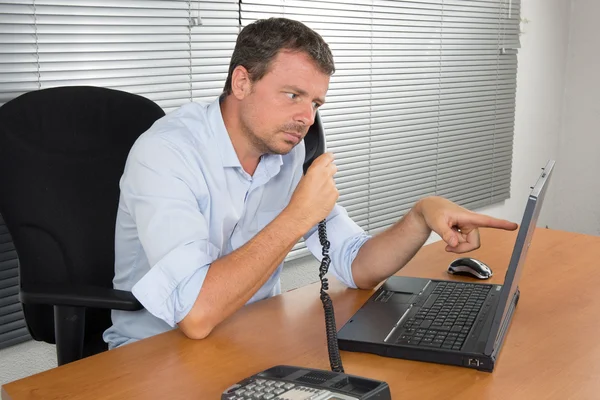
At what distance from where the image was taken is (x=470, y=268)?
1672 millimetres

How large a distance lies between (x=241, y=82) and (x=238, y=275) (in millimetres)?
522

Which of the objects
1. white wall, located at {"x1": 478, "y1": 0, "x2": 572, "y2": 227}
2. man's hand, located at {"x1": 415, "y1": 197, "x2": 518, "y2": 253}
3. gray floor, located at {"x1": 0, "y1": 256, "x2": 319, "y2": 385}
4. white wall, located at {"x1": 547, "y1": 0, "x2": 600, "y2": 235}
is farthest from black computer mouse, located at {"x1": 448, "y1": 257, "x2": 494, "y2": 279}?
white wall, located at {"x1": 547, "y1": 0, "x2": 600, "y2": 235}

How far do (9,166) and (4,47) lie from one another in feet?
2.40

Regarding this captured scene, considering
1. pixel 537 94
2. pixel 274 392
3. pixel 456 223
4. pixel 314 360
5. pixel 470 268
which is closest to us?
pixel 274 392

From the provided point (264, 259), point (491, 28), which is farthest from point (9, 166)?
point (491, 28)

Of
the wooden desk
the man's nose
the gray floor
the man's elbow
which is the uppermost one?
the man's nose

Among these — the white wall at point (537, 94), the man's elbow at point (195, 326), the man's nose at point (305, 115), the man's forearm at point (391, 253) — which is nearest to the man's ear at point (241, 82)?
the man's nose at point (305, 115)

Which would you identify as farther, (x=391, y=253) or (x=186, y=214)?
(x=391, y=253)

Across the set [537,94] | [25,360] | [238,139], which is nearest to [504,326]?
[238,139]

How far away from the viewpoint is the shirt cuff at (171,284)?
1369 millimetres

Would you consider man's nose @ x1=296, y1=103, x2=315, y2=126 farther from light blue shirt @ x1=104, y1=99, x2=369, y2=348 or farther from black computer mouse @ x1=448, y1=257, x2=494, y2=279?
black computer mouse @ x1=448, y1=257, x2=494, y2=279

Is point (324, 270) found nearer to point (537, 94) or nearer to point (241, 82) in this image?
point (241, 82)

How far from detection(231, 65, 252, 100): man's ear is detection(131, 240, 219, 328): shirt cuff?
0.46 metres

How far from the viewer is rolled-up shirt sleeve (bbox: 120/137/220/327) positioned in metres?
1.38
